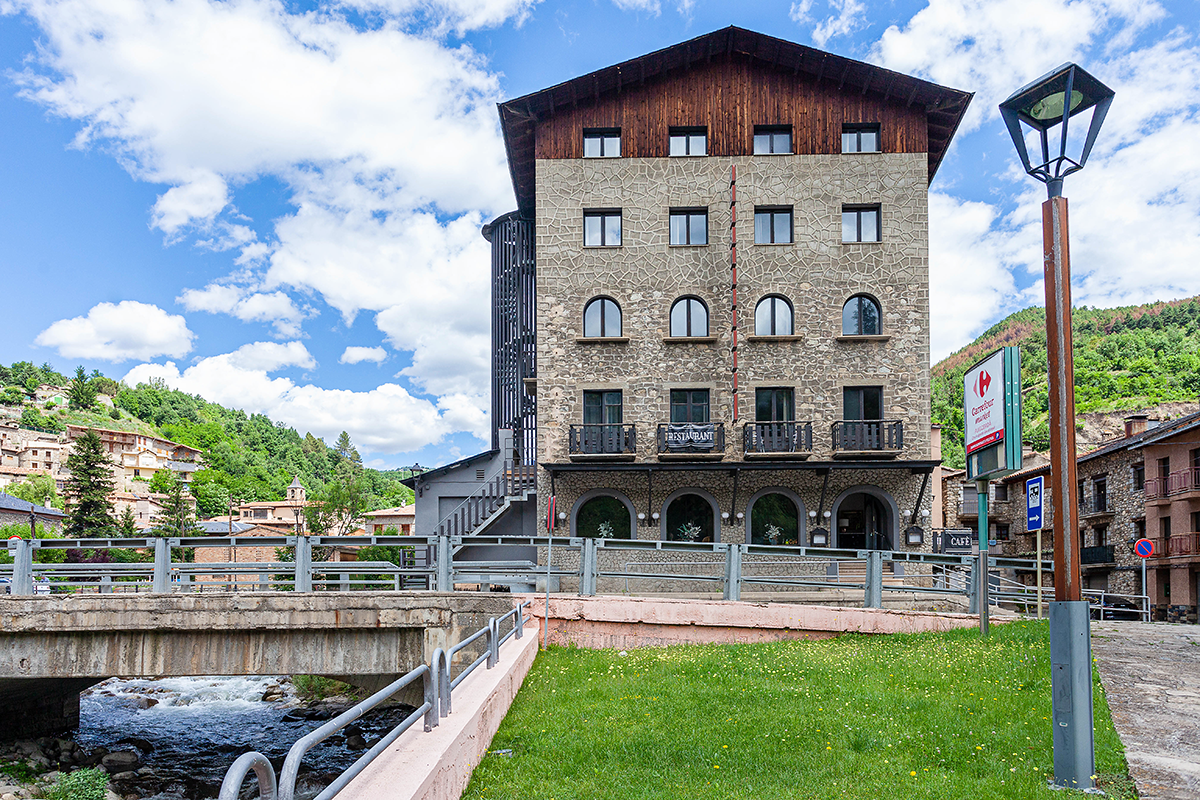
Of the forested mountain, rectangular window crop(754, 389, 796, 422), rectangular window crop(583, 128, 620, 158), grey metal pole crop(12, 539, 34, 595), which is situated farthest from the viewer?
the forested mountain

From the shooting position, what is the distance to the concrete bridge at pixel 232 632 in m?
13.5

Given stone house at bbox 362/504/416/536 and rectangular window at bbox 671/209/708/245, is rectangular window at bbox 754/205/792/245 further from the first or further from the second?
stone house at bbox 362/504/416/536

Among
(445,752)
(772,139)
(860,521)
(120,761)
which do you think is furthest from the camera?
(772,139)

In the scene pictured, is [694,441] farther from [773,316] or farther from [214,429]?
[214,429]

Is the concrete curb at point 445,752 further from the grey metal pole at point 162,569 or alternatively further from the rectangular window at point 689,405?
the rectangular window at point 689,405

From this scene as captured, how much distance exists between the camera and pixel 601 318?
Answer: 84.4 ft

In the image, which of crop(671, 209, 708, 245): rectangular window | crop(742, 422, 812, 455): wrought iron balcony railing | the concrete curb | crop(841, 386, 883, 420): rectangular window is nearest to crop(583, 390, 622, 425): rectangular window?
crop(742, 422, 812, 455): wrought iron balcony railing

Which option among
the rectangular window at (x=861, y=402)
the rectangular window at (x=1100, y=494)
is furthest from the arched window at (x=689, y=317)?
the rectangular window at (x=1100, y=494)

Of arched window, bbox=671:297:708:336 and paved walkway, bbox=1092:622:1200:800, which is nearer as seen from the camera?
paved walkway, bbox=1092:622:1200:800

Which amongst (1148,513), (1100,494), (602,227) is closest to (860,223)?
(602,227)

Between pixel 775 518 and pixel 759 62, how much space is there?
14801 mm

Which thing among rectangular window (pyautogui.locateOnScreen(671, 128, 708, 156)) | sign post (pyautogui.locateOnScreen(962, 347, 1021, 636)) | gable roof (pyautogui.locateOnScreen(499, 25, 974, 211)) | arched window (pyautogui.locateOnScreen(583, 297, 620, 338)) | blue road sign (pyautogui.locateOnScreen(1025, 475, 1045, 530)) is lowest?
blue road sign (pyautogui.locateOnScreen(1025, 475, 1045, 530))

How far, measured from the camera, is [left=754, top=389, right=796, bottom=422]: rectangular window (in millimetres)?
25078

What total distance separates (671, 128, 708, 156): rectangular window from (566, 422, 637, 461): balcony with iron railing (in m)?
9.31
